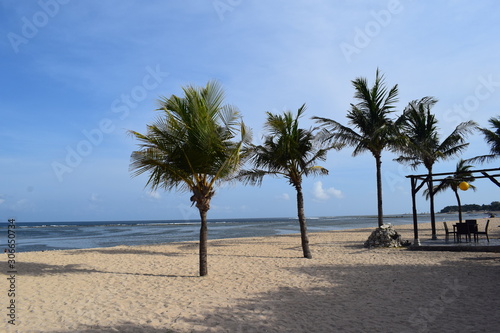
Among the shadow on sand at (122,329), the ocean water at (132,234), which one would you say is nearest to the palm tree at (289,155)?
the shadow on sand at (122,329)

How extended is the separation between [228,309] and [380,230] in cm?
1012

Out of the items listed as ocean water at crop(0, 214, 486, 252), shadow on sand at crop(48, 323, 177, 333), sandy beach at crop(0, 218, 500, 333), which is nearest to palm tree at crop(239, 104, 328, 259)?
sandy beach at crop(0, 218, 500, 333)

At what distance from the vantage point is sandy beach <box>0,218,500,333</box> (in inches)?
200

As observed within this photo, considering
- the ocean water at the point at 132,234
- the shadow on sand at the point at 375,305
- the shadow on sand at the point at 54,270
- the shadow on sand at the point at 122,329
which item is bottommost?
the ocean water at the point at 132,234

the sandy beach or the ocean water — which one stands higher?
the sandy beach

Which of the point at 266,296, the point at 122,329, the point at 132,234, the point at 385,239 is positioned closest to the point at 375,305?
the point at 266,296

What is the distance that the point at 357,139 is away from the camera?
624 inches

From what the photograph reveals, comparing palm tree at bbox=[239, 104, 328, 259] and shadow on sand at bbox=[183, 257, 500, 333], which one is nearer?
shadow on sand at bbox=[183, 257, 500, 333]

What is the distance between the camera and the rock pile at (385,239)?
13953 mm

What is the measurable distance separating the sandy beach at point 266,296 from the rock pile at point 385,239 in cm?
297

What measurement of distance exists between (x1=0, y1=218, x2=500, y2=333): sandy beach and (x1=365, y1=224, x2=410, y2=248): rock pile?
2967mm

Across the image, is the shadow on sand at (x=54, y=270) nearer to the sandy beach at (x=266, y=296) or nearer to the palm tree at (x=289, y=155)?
the sandy beach at (x=266, y=296)

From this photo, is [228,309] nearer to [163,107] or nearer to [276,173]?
[163,107]

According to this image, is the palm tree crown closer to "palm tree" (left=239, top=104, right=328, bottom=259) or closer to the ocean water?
"palm tree" (left=239, top=104, right=328, bottom=259)
